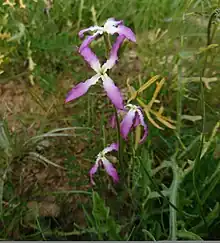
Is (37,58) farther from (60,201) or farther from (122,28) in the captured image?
(122,28)

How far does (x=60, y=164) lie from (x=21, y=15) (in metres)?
0.58

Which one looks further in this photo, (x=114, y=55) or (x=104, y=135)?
(x=104, y=135)

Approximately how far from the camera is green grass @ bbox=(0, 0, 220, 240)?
4.00 feet

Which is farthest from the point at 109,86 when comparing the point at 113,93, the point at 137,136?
the point at 137,136

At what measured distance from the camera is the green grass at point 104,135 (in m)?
1.22

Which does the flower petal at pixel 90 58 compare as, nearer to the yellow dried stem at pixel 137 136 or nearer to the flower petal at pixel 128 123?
the flower petal at pixel 128 123

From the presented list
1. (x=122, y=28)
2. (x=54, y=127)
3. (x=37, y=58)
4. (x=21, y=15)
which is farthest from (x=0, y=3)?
(x=122, y=28)

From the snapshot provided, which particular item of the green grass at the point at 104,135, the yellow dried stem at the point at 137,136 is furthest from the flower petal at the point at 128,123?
the yellow dried stem at the point at 137,136

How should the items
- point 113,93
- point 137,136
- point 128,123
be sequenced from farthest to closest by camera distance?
point 137,136
point 128,123
point 113,93

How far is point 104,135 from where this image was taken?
1340mm

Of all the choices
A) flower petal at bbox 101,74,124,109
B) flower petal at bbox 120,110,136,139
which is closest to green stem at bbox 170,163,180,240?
flower petal at bbox 120,110,136,139

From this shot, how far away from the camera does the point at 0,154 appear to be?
1.44 m

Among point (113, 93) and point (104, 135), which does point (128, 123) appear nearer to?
point (113, 93)

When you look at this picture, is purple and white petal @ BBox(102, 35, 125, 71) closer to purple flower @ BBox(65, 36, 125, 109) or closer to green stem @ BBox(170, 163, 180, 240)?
purple flower @ BBox(65, 36, 125, 109)
